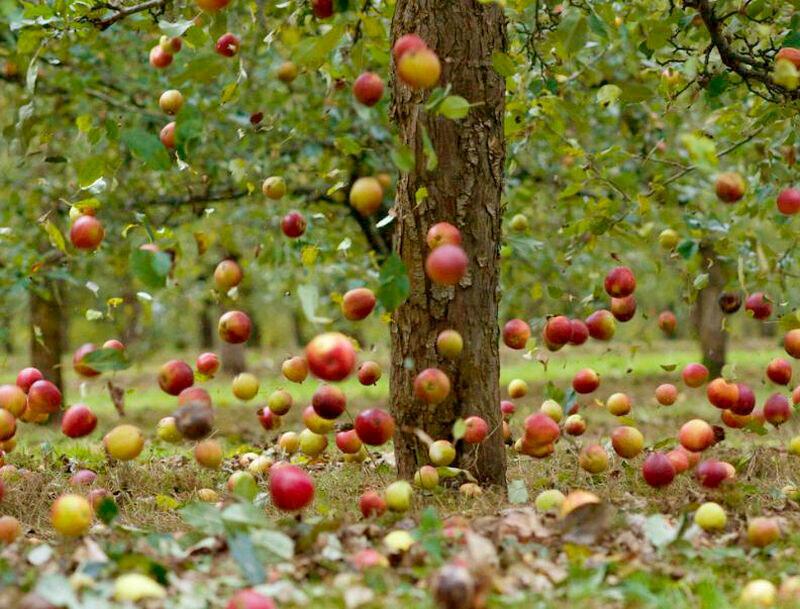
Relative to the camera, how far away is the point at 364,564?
237 centimetres

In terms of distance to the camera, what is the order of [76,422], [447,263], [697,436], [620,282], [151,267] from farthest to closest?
[620,282] < [697,436] < [76,422] < [447,263] < [151,267]

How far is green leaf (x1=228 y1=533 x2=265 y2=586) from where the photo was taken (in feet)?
7.48

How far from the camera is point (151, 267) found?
254 cm

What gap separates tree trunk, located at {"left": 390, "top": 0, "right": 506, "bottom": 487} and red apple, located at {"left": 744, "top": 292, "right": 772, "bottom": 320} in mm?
1302

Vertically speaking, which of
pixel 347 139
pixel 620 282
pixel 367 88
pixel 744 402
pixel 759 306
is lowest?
pixel 744 402

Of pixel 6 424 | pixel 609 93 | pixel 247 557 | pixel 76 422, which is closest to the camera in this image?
pixel 247 557

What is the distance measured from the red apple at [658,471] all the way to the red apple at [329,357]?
4.47 feet

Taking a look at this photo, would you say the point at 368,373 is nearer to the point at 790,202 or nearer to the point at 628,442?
the point at 628,442

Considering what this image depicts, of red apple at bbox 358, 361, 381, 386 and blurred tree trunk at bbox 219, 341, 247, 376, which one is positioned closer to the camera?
red apple at bbox 358, 361, 381, 386

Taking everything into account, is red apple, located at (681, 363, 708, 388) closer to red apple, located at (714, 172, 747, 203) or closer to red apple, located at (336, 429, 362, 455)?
red apple, located at (714, 172, 747, 203)

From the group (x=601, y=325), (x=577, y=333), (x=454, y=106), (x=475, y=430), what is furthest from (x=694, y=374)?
(x=454, y=106)

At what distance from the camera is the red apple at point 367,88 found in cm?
277

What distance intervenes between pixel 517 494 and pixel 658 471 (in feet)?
1.82

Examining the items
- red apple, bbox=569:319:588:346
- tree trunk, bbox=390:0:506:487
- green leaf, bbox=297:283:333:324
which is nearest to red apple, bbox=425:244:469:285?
green leaf, bbox=297:283:333:324
